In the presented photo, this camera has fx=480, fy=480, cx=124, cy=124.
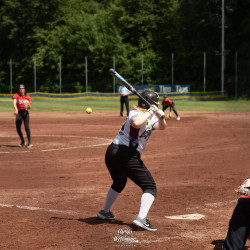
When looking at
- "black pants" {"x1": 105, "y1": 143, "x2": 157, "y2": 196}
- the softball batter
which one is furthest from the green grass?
"black pants" {"x1": 105, "y1": 143, "x2": 157, "y2": 196}

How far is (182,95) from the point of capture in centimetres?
4972

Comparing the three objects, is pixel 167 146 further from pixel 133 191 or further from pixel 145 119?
pixel 145 119

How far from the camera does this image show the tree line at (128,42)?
5538cm

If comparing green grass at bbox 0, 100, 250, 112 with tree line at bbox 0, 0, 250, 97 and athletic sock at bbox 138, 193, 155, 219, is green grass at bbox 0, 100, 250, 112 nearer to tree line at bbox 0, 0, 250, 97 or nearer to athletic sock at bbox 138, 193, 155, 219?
tree line at bbox 0, 0, 250, 97

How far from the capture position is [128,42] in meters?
61.6

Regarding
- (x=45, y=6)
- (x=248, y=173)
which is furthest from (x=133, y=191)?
(x=45, y=6)

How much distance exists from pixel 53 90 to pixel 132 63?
32.4 ft

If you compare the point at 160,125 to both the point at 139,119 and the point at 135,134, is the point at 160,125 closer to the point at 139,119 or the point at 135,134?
the point at 135,134

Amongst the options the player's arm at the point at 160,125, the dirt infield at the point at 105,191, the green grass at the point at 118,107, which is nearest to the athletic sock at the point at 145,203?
the dirt infield at the point at 105,191

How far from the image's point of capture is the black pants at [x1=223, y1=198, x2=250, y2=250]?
5.81 metres

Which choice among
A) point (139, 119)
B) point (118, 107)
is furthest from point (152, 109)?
point (118, 107)

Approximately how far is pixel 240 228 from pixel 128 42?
5704 centimetres

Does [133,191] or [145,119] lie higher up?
[145,119]

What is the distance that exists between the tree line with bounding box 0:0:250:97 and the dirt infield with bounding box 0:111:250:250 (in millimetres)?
36002
